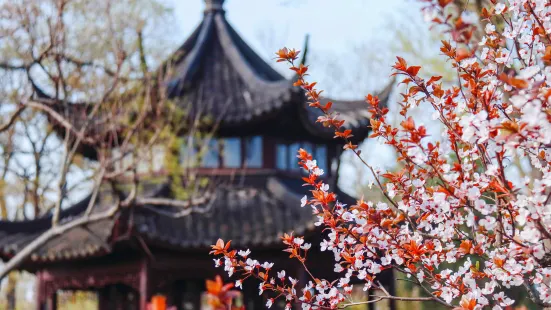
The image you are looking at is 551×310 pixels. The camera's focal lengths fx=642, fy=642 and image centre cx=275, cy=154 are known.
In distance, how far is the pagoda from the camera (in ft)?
28.3

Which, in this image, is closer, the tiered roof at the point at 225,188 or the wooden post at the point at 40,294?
the tiered roof at the point at 225,188

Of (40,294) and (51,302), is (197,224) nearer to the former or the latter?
(51,302)

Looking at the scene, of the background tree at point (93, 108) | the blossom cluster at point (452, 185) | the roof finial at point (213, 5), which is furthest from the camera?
the roof finial at point (213, 5)

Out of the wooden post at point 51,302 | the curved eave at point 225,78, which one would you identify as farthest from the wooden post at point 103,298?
the curved eave at point 225,78

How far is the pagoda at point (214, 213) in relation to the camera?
8.62 metres

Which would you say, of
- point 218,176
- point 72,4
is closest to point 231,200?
point 218,176

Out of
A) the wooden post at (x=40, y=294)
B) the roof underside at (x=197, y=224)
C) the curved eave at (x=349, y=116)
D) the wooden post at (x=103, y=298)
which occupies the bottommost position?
the wooden post at (x=103, y=298)

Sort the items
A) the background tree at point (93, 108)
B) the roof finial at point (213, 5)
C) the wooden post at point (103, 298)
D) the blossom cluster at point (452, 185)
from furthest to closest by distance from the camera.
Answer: the roof finial at point (213, 5), the wooden post at point (103, 298), the background tree at point (93, 108), the blossom cluster at point (452, 185)

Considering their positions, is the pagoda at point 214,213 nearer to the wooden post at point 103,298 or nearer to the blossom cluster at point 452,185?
the wooden post at point 103,298

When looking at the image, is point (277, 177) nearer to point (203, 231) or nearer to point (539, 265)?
point (203, 231)

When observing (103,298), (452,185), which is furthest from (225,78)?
(452,185)

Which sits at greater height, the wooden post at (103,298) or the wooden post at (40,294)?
the wooden post at (40,294)

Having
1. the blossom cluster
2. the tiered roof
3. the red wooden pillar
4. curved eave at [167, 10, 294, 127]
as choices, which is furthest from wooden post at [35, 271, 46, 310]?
the blossom cluster

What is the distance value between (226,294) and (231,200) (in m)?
8.06
